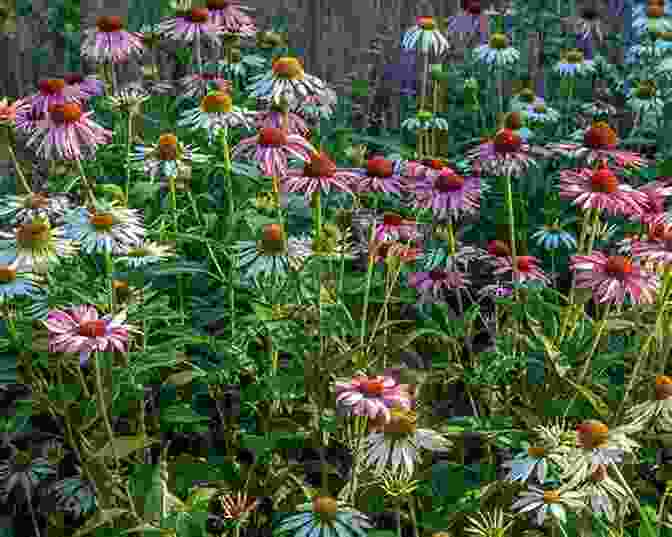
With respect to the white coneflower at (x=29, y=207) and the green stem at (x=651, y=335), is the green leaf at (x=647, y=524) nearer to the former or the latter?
the green stem at (x=651, y=335)

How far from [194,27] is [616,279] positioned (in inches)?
68.8

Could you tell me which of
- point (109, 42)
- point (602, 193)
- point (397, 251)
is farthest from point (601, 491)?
point (109, 42)

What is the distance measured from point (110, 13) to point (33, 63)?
495mm

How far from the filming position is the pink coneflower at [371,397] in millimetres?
1934

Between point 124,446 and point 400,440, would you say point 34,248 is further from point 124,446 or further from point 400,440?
point 400,440

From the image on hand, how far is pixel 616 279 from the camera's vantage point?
2248 mm

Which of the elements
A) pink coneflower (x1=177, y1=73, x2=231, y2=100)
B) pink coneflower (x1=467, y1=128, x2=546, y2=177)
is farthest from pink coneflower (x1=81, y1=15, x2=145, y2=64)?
pink coneflower (x1=467, y1=128, x2=546, y2=177)

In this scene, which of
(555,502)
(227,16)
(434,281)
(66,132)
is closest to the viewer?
(555,502)

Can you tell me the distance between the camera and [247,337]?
2652 mm

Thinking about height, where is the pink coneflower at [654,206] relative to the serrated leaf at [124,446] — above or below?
above

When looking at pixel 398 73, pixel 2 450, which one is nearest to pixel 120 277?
pixel 2 450

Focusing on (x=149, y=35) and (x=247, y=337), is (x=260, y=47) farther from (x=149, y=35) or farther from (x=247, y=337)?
(x=247, y=337)

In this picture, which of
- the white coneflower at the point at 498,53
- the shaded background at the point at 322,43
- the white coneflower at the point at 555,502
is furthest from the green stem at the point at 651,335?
the shaded background at the point at 322,43

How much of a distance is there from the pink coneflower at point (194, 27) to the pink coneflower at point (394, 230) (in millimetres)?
1004
